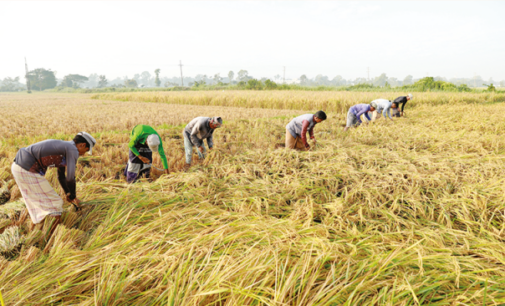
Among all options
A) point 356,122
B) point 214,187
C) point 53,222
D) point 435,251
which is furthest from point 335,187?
point 356,122

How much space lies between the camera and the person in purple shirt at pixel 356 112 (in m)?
7.31

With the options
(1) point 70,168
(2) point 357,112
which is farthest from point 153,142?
(2) point 357,112

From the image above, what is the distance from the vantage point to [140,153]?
392 centimetres

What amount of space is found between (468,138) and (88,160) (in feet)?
26.2

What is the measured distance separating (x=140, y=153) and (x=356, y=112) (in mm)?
6470

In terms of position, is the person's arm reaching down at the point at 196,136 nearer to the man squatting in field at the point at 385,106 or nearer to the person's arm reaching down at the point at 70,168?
the person's arm reaching down at the point at 70,168

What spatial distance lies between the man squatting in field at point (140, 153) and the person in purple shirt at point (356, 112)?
223 inches

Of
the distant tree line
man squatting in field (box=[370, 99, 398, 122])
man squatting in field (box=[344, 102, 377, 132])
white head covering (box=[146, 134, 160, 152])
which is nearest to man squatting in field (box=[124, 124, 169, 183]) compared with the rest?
white head covering (box=[146, 134, 160, 152])

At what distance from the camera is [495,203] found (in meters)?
2.57

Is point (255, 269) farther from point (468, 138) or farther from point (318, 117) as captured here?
point (468, 138)

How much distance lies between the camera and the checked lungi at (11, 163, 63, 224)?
227cm

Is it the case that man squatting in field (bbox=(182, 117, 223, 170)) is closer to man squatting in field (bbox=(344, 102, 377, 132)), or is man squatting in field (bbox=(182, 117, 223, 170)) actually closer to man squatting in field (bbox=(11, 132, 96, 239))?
man squatting in field (bbox=(11, 132, 96, 239))

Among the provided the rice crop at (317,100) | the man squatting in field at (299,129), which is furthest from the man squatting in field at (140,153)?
the rice crop at (317,100)

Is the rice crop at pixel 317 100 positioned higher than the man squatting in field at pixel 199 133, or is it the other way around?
the rice crop at pixel 317 100
